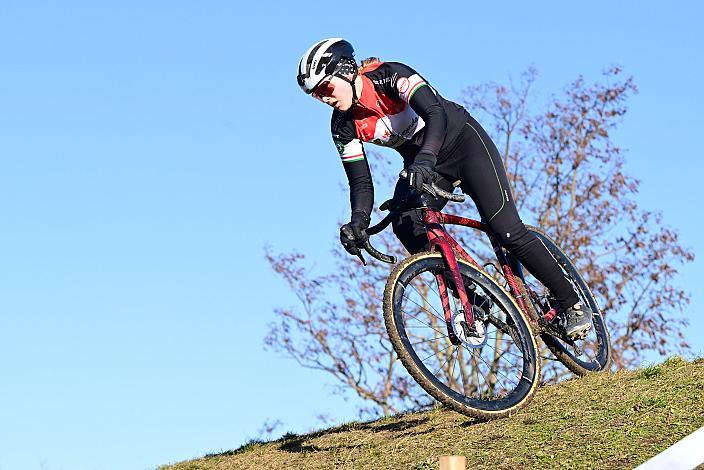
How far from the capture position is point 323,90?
703 cm

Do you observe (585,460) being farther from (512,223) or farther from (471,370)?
(471,370)

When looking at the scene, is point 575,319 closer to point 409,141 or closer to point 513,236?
point 513,236

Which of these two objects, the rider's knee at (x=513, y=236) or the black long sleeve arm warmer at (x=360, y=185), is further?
the rider's knee at (x=513, y=236)

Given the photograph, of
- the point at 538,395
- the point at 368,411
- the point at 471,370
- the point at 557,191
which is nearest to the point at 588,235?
the point at 557,191

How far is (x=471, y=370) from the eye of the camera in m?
18.9

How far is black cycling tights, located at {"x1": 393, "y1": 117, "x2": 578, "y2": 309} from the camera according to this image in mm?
7543

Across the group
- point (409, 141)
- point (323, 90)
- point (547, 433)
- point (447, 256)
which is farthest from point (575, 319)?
point (323, 90)

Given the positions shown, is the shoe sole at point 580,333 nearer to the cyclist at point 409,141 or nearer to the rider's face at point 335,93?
the cyclist at point 409,141

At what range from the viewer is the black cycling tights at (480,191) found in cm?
754

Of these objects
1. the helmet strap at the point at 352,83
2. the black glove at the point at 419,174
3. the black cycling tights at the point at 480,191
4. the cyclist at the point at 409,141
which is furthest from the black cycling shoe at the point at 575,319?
the helmet strap at the point at 352,83

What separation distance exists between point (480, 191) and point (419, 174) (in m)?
1.10

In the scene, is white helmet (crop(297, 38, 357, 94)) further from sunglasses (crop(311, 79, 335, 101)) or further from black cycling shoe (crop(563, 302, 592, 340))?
black cycling shoe (crop(563, 302, 592, 340))

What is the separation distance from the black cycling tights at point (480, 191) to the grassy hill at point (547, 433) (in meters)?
1.30

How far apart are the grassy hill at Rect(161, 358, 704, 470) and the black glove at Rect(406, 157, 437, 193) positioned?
1.75 m
